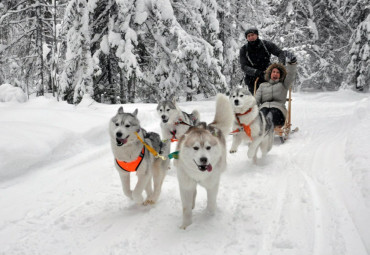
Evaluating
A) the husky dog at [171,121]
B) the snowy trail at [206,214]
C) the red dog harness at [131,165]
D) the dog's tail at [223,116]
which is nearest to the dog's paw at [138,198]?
the snowy trail at [206,214]

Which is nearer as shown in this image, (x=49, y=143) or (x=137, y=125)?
(x=137, y=125)

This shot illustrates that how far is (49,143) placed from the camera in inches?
199

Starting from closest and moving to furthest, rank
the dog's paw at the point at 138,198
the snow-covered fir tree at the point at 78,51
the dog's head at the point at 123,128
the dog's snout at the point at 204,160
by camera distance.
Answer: the dog's snout at the point at 204,160
the dog's head at the point at 123,128
the dog's paw at the point at 138,198
the snow-covered fir tree at the point at 78,51

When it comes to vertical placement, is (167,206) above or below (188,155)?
below

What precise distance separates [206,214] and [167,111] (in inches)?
112

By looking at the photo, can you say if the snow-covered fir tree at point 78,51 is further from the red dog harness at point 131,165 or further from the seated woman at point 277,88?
the red dog harness at point 131,165

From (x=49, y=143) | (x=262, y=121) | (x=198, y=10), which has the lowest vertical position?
(x=49, y=143)

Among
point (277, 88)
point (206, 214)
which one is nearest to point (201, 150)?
point (206, 214)

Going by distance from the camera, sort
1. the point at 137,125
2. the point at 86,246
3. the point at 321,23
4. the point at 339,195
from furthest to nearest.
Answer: the point at 321,23 → the point at 137,125 → the point at 339,195 → the point at 86,246

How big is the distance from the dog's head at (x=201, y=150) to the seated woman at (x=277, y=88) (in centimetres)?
380

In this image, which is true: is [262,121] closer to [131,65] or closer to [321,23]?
[131,65]

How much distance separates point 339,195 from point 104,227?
2.79 m

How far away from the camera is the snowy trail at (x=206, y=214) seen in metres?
2.55

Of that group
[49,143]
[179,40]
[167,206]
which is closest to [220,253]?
[167,206]
